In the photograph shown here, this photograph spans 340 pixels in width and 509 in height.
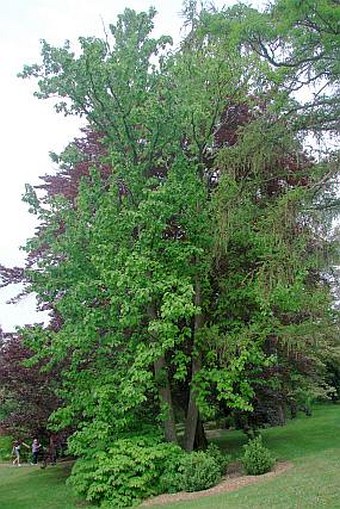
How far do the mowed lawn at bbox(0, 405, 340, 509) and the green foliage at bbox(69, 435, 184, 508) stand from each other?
0.55 m

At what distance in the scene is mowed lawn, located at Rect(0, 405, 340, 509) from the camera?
746 cm

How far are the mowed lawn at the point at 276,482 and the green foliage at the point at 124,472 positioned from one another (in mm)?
550

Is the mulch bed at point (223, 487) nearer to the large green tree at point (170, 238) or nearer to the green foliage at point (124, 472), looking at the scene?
the green foliage at point (124, 472)

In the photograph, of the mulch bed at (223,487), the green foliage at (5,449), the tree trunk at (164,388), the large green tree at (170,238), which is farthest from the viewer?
the green foliage at (5,449)

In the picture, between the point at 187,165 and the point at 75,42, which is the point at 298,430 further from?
the point at 75,42

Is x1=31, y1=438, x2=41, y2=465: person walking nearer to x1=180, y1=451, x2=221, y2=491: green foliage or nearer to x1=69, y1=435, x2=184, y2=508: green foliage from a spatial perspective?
x1=69, y1=435, x2=184, y2=508: green foliage

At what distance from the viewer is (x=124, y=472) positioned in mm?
9883

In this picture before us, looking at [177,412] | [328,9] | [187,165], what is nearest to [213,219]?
[187,165]

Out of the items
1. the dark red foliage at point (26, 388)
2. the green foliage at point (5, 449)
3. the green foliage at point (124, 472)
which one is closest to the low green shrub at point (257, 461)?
the green foliage at point (124, 472)

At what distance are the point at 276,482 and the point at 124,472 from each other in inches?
111

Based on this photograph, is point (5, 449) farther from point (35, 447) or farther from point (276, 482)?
point (276, 482)

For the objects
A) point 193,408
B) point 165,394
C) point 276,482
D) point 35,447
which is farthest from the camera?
point 35,447

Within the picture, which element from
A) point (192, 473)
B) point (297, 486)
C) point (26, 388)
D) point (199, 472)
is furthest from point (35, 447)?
point (297, 486)

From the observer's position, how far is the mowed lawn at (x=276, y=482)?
7.46 metres
